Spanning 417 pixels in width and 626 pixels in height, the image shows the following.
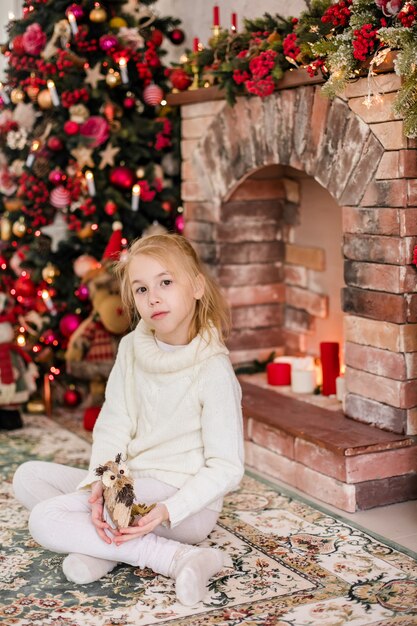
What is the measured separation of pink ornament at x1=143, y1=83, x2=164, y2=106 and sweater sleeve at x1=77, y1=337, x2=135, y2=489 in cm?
185

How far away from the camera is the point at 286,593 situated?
2295mm

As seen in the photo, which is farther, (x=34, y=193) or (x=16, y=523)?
(x=34, y=193)

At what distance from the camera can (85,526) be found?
235cm

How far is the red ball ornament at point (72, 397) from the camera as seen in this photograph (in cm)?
441

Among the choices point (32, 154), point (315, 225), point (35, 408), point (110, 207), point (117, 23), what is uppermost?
point (117, 23)

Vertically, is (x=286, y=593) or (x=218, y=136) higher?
(x=218, y=136)

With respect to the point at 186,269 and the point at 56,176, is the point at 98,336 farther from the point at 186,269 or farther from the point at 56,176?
the point at 186,269

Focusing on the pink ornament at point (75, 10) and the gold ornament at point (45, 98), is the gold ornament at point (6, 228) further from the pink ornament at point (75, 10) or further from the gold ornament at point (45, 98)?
the pink ornament at point (75, 10)

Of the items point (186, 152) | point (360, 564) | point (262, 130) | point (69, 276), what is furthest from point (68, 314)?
point (360, 564)

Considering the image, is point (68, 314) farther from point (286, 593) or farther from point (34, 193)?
point (286, 593)

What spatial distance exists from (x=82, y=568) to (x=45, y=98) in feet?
8.28

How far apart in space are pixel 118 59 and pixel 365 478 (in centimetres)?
225

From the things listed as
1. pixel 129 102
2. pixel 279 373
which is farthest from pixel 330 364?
pixel 129 102

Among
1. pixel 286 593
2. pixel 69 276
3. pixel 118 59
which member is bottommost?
pixel 286 593
